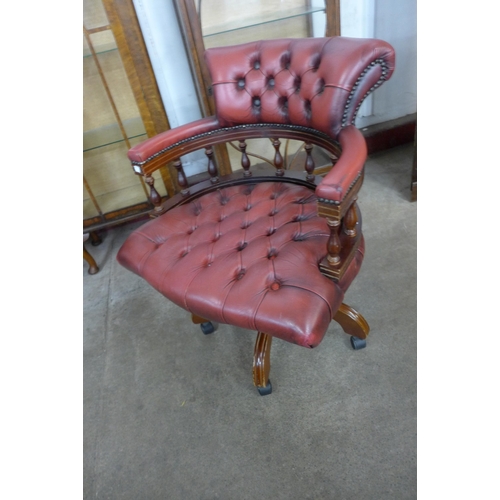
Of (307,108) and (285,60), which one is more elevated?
(285,60)

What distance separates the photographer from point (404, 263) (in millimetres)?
1604

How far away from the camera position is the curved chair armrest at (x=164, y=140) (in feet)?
3.80

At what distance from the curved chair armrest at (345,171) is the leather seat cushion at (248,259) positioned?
234 millimetres

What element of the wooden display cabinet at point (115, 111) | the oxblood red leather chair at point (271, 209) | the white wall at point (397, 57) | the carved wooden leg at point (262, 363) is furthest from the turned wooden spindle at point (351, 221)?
the white wall at point (397, 57)

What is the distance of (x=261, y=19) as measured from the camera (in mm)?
1646

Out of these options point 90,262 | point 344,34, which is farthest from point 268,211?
point 344,34

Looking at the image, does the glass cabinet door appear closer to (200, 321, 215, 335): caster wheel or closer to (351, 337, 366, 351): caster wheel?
(200, 321, 215, 335): caster wheel

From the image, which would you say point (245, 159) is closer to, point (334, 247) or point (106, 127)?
point (334, 247)

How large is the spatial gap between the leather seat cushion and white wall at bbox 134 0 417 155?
0.85 meters

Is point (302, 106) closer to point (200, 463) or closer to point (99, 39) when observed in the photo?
point (99, 39)

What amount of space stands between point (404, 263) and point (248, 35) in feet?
4.09

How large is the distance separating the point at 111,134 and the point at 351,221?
1.29 metres

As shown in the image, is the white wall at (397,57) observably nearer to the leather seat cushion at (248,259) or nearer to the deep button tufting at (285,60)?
the deep button tufting at (285,60)
